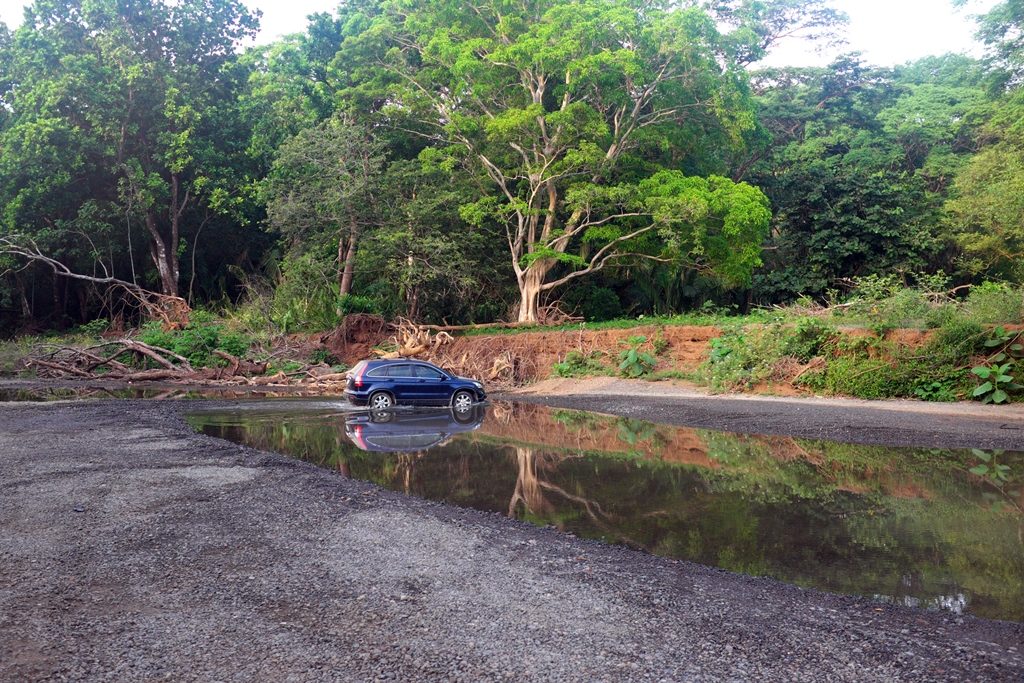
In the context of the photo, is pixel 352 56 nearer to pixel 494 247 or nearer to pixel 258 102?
pixel 258 102

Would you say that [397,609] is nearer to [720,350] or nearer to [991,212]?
[720,350]

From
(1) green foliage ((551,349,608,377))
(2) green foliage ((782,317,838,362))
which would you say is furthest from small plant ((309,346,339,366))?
(2) green foliage ((782,317,838,362))

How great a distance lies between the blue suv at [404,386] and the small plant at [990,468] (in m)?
12.3

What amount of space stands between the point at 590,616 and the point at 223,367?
2713cm

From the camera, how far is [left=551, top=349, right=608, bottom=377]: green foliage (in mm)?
27406

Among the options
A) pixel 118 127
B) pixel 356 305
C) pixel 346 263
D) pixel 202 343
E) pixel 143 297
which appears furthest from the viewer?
pixel 118 127

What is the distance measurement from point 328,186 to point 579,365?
1427cm

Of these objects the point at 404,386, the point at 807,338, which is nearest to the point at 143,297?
the point at 404,386

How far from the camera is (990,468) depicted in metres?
11.0

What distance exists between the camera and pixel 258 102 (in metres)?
42.6

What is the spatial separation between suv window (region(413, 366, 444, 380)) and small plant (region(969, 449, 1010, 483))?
1267 centimetres

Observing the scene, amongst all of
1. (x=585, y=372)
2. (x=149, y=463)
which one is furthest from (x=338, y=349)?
(x=149, y=463)

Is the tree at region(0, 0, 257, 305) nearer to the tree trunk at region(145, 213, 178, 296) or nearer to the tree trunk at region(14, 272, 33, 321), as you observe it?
the tree trunk at region(145, 213, 178, 296)

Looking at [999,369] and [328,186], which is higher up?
[328,186]
